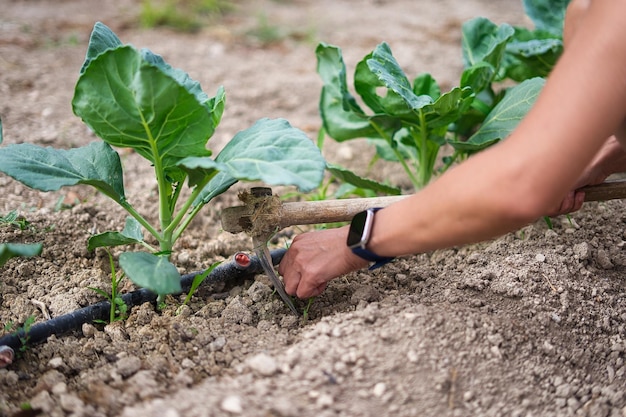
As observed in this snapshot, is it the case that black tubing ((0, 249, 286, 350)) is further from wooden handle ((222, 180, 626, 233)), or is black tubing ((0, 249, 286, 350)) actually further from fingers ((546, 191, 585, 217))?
fingers ((546, 191, 585, 217))

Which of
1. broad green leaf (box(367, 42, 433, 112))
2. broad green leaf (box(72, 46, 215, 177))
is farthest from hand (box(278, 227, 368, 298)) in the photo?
broad green leaf (box(367, 42, 433, 112))

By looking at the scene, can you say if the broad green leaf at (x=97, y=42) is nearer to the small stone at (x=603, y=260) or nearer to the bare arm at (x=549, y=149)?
the bare arm at (x=549, y=149)

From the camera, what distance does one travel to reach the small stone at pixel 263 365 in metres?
1.64

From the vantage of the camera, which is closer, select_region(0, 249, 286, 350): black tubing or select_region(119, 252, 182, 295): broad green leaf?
select_region(119, 252, 182, 295): broad green leaf

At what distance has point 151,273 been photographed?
169 centimetres

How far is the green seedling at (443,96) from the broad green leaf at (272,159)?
46 centimetres

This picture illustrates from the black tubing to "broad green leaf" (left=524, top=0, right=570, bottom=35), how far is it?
1.66 meters

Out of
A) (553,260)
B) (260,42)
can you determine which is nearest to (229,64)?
(260,42)

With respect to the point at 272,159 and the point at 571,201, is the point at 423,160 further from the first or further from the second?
the point at 272,159

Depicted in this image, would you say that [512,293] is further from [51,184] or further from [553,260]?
[51,184]

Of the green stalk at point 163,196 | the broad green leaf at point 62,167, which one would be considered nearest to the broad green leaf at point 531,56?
the green stalk at point 163,196

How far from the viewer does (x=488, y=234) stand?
5.03 feet

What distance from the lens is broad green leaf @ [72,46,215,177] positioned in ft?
5.56

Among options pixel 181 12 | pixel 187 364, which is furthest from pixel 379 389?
pixel 181 12
